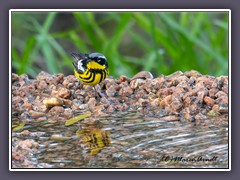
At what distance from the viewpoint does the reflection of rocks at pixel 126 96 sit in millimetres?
4605

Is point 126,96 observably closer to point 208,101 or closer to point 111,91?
point 111,91

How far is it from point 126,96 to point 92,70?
1.00 ft

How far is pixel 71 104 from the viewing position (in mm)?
4762

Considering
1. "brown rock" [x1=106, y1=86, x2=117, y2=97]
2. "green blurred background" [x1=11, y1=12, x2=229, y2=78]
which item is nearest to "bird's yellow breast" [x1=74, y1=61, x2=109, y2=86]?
"brown rock" [x1=106, y1=86, x2=117, y2=97]

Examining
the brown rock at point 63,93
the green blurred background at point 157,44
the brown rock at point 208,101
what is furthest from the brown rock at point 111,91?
the green blurred background at point 157,44

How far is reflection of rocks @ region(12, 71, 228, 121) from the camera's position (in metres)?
4.61

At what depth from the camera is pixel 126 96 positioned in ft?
15.9

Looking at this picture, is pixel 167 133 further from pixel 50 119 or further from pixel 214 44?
pixel 214 44

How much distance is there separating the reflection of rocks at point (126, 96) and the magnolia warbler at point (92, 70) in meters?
0.10

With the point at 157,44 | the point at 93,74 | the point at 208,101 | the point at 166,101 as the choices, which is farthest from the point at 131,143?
the point at 157,44

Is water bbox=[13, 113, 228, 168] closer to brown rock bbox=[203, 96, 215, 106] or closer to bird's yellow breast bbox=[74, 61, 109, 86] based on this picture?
brown rock bbox=[203, 96, 215, 106]

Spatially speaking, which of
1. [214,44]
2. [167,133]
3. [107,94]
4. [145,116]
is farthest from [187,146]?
[214,44]

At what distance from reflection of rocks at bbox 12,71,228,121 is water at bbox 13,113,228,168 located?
0.42ft

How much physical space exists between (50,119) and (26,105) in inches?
9.5
